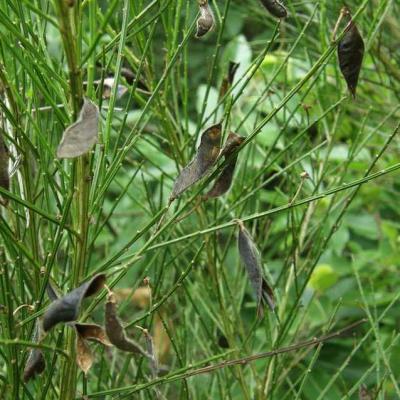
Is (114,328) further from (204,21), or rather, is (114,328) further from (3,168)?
(204,21)

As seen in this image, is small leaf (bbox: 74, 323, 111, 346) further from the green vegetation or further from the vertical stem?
the vertical stem

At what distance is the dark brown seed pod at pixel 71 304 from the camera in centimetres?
78

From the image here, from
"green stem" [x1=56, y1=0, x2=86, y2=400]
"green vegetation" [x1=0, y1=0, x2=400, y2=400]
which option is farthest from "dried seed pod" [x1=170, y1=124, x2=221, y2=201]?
"green stem" [x1=56, y1=0, x2=86, y2=400]

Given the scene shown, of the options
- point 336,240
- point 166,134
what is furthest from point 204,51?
point 166,134

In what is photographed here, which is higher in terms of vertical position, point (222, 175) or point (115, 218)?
point (222, 175)

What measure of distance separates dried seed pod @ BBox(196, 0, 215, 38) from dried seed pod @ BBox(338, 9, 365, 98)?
0.51 ft

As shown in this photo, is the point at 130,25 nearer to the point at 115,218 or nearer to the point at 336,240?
the point at 336,240

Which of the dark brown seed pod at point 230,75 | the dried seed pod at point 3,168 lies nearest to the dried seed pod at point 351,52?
the dark brown seed pod at point 230,75

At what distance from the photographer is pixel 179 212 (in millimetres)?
984

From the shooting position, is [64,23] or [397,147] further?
[397,147]

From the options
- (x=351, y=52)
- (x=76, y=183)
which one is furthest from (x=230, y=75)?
(x=76, y=183)

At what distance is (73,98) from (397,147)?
55.2 inches

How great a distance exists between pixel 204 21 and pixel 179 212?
0.72 ft

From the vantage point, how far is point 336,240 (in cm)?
228
